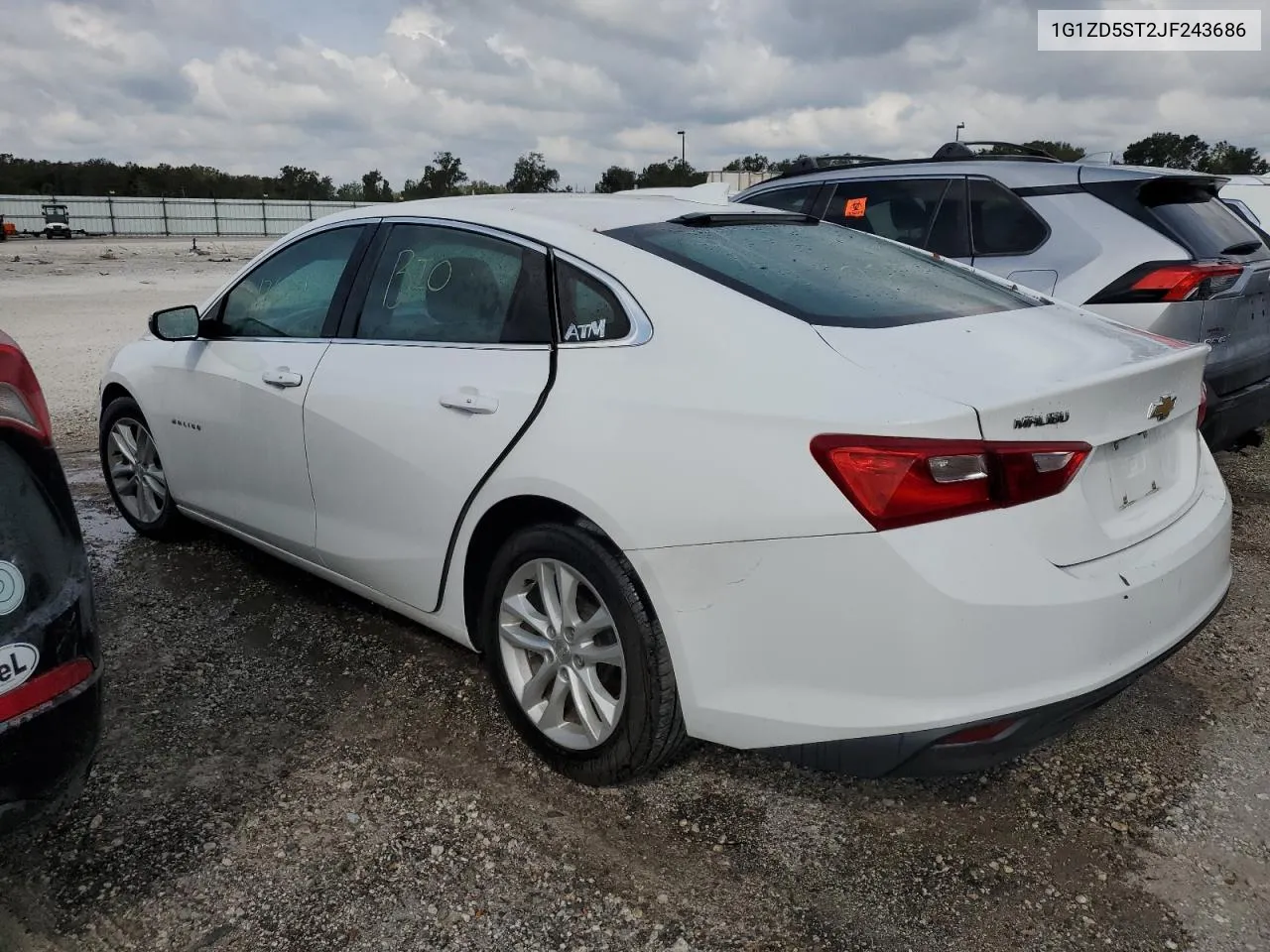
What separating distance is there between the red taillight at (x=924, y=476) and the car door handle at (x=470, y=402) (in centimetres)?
105

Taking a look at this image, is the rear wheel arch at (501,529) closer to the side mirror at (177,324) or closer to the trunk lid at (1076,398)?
the trunk lid at (1076,398)

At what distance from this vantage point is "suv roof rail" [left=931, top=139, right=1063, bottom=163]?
5.46m

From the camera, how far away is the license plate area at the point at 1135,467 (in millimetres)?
2354

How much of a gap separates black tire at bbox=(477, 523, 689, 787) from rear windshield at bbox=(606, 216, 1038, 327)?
30.2 inches

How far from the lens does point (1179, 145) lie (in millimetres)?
38938

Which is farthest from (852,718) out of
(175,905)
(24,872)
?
(24,872)

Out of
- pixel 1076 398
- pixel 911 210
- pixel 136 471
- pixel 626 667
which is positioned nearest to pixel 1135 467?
A: pixel 1076 398

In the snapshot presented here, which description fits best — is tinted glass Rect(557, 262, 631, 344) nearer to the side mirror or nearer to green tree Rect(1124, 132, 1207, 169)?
the side mirror

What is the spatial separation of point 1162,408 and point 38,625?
2570 millimetres

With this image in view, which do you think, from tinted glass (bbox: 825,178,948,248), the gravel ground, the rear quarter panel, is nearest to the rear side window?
tinted glass (bbox: 825,178,948,248)

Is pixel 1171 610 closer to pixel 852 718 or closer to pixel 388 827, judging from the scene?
pixel 852 718

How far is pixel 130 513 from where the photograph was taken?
191 inches

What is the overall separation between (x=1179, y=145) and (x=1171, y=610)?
4350 centimetres

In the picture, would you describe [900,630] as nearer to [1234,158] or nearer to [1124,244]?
[1124,244]
